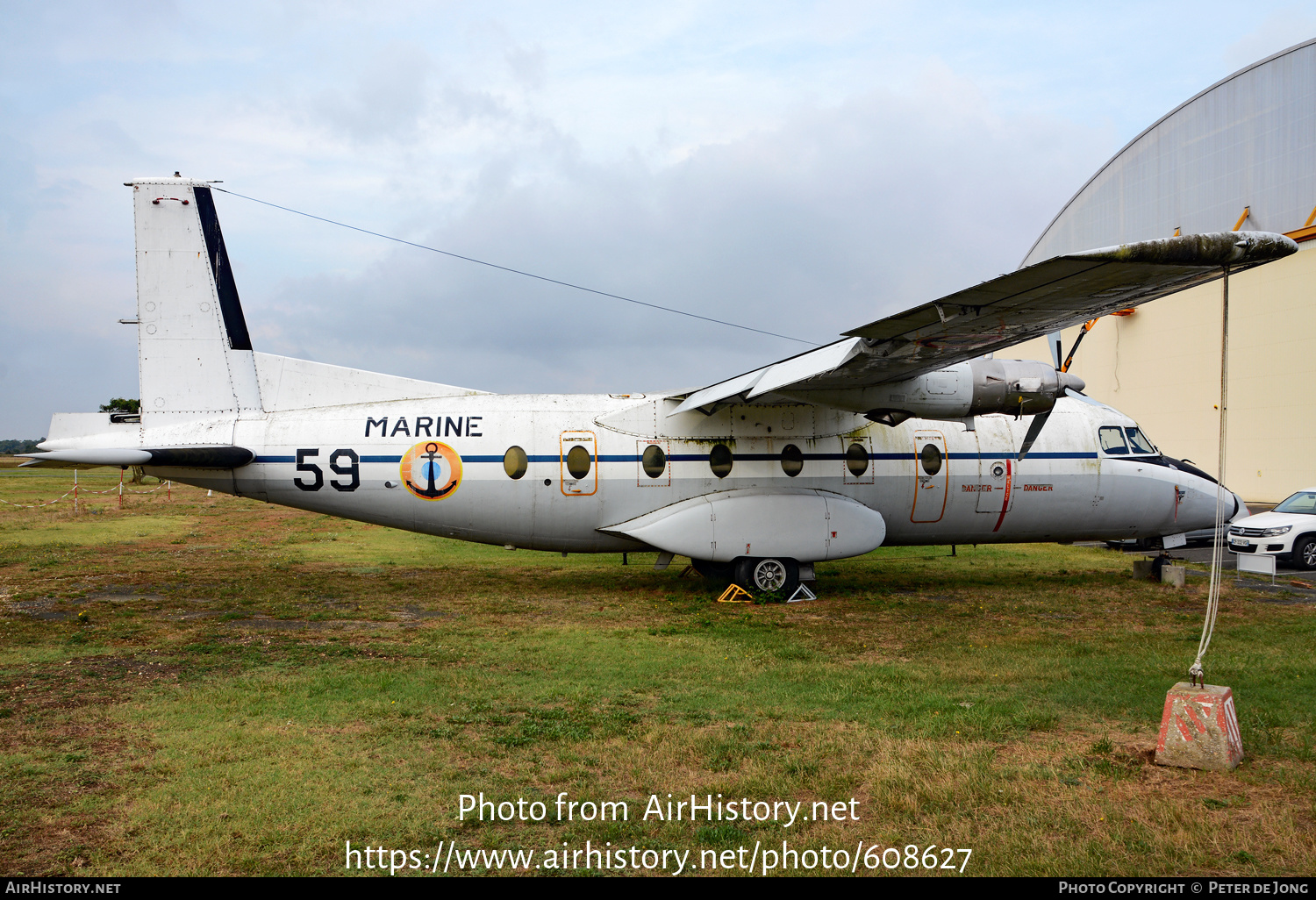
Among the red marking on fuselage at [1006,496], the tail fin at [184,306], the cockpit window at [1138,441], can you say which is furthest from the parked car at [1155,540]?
the tail fin at [184,306]

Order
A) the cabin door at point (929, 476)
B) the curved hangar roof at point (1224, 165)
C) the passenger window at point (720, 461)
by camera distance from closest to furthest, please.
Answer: the passenger window at point (720, 461)
the cabin door at point (929, 476)
the curved hangar roof at point (1224, 165)

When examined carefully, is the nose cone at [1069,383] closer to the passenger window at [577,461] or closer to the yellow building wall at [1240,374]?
the passenger window at [577,461]

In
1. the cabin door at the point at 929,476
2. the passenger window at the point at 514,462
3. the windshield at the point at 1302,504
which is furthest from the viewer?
the windshield at the point at 1302,504

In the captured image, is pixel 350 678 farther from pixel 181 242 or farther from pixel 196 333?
pixel 181 242

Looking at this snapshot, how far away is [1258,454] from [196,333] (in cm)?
3124

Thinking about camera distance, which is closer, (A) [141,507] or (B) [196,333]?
(B) [196,333]

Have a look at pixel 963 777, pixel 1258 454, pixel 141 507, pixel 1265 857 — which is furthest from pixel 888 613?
pixel 141 507

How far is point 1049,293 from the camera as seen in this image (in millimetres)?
7836

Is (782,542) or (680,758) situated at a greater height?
(782,542)

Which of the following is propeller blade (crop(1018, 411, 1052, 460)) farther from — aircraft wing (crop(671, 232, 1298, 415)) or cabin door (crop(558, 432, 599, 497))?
cabin door (crop(558, 432, 599, 497))

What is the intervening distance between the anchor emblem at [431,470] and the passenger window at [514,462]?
70 cm

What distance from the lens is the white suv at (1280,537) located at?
49.8ft

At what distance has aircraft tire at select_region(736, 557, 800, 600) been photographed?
40.8ft

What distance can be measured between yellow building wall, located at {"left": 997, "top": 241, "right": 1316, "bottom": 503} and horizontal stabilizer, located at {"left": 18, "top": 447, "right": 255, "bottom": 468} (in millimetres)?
29974
